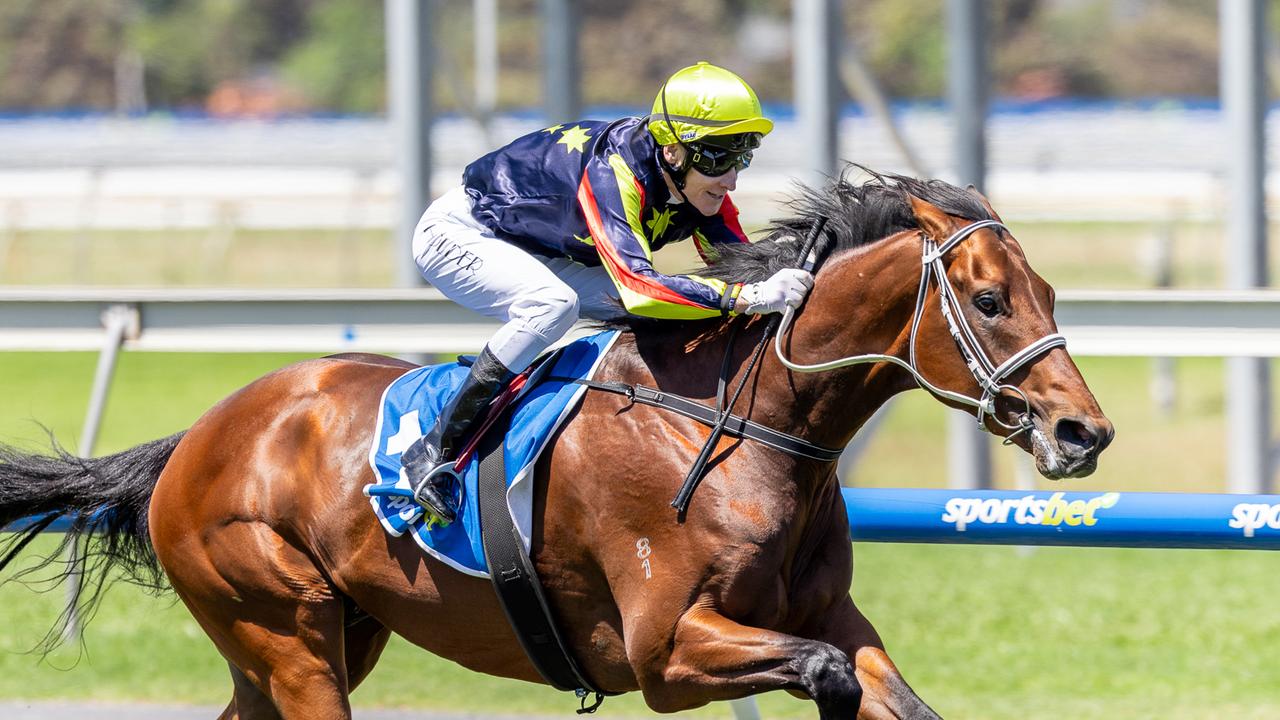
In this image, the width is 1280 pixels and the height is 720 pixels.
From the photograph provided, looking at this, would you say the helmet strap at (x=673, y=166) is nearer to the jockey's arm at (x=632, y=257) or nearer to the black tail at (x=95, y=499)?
the jockey's arm at (x=632, y=257)

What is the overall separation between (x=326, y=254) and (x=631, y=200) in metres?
17.8

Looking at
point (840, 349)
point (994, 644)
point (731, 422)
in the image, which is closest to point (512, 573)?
point (731, 422)

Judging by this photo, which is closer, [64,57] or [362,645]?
[362,645]

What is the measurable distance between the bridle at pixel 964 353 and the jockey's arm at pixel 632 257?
32 cm

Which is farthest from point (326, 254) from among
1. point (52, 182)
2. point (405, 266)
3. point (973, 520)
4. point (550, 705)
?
point (973, 520)

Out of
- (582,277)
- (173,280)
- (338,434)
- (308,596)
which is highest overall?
(582,277)

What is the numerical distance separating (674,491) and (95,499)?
6.25ft

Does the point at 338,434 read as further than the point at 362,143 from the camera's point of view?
No

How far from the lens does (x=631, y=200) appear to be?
390 cm

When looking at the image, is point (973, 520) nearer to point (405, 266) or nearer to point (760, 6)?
point (405, 266)

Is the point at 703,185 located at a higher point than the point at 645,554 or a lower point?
higher

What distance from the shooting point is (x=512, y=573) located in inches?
157

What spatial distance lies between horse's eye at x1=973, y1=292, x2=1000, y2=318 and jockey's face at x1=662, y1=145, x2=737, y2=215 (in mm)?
724

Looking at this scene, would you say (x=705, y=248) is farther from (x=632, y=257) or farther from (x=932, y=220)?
(x=932, y=220)
